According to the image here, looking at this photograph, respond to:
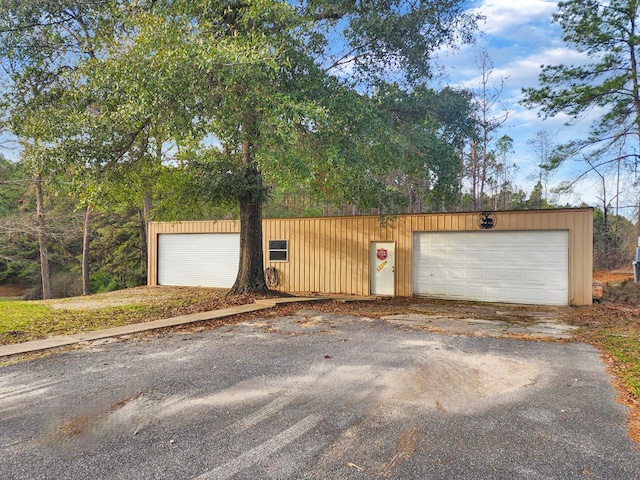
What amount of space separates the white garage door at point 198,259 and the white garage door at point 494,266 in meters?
6.44

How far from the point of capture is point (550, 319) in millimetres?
8078

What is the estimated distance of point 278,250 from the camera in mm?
13703

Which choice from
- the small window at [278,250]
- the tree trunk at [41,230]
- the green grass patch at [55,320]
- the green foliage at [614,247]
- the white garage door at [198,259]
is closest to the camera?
the green grass patch at [55,320]

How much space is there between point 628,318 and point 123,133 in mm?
10579

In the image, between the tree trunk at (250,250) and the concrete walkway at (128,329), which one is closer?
the concrete walkway at (128,329)

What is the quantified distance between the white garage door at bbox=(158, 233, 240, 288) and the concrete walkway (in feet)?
16.4

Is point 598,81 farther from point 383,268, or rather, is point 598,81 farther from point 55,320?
point 55,320

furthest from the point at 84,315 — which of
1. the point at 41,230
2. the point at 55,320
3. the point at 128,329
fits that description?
the point at 41,230

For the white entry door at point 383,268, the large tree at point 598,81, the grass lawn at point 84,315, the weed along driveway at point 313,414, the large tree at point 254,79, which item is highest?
the large tree at point 598,81

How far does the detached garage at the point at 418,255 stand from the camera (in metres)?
10.1

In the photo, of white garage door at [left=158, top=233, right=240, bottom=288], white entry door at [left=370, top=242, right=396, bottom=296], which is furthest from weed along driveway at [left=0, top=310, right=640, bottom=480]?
white garage door at [left=158, top=233, right=240, bottom=288]

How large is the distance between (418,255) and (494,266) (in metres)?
2.06

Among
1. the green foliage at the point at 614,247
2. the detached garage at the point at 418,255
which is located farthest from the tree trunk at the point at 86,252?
the green foliage at the point at 614,247

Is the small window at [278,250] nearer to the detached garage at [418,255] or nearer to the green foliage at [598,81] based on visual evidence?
the detached garage at [418,255]
